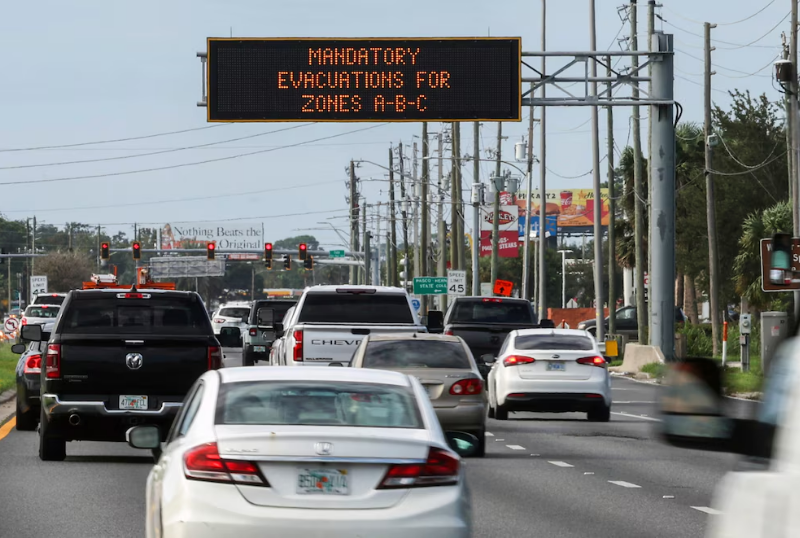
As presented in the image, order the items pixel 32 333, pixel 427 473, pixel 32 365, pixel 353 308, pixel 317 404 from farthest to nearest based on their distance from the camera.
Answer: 1. pixel 353 308
2. pixel 32 365
3. pixel 32 333
4. pixel 317 404
5. pixel 427 473

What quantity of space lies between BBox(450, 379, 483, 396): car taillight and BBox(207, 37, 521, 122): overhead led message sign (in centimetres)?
1458

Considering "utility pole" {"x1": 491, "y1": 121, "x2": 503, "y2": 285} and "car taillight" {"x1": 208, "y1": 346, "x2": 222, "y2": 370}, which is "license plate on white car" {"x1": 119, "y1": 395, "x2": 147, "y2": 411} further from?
"utility pole" {"x1": 491, "y1": 121, "x2": 503, "y2": 285}

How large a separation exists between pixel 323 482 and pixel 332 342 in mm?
14657

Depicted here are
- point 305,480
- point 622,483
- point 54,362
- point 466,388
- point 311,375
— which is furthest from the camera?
point 466,388

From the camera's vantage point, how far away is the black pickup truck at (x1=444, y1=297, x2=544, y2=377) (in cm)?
2886

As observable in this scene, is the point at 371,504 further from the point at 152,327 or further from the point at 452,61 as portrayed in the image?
the point at 452,61

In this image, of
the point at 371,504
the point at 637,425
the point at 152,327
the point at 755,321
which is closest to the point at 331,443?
the point at 371,504

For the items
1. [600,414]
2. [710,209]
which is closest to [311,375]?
[600,414]

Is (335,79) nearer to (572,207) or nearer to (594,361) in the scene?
(594,361)

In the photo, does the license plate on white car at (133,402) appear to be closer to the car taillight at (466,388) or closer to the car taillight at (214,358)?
the car taillight at (214,358)

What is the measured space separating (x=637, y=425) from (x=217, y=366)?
9414mm

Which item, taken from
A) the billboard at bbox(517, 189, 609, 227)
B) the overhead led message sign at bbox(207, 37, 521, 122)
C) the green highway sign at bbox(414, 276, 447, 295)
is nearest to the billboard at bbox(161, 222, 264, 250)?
the billboard at bbox(517, 189, 609, 227)

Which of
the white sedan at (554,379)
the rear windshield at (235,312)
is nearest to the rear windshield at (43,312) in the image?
the rear windshield at (235,312)

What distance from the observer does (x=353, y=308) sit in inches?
922
